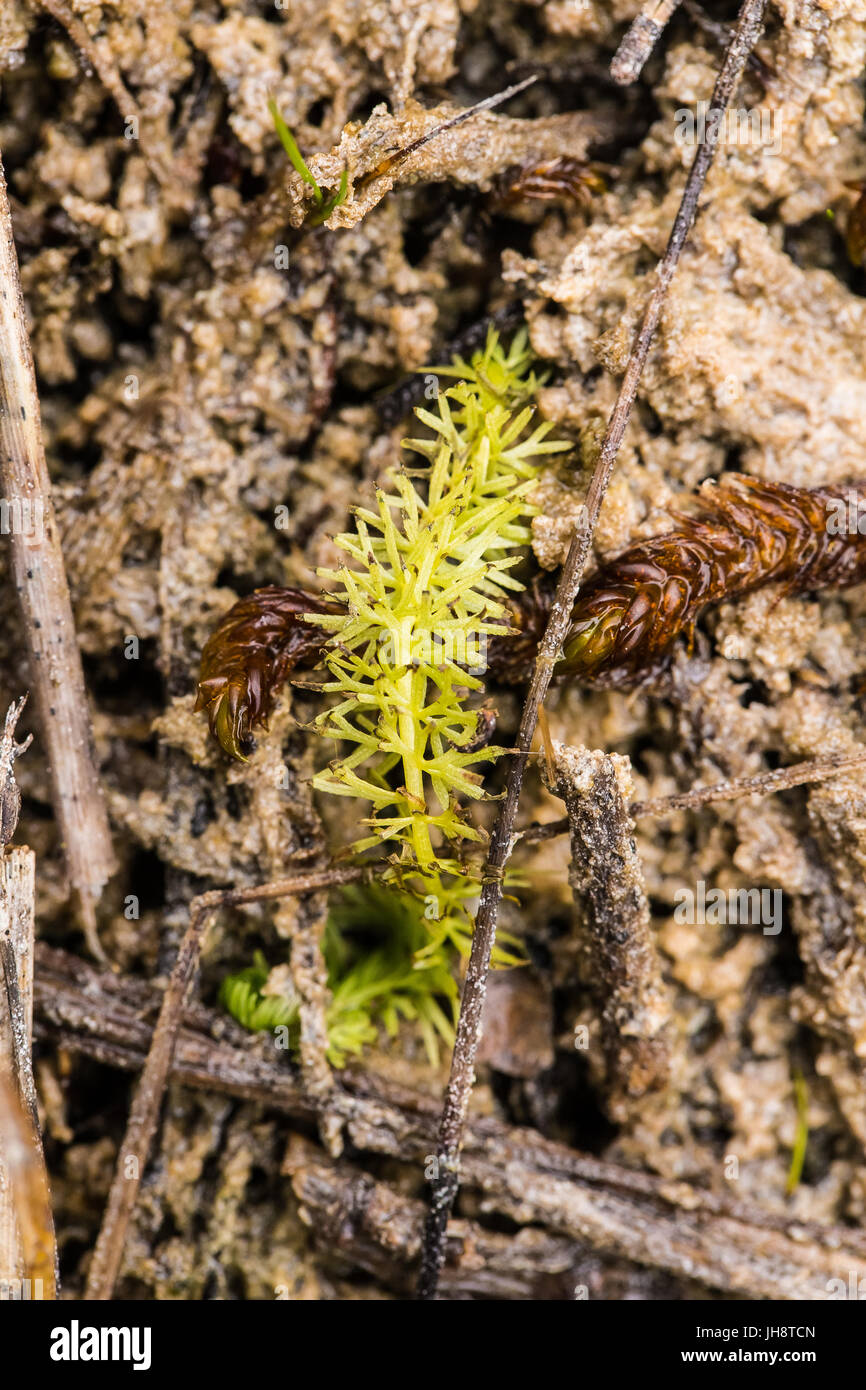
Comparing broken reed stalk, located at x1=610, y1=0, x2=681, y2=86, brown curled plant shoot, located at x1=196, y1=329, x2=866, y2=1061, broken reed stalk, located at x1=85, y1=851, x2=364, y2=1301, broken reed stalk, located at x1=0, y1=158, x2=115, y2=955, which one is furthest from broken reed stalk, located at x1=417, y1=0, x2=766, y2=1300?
broken reed stalk, located at x1=0, y1=158, x2=115, y2=955

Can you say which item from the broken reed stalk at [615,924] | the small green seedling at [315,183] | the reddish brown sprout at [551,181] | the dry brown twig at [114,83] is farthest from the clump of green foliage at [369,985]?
the dry brown twig at [114,83]

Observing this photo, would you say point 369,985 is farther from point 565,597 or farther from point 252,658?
point 565,597

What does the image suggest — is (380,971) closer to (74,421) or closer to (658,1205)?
(658,1205)

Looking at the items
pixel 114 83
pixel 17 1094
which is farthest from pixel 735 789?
pixel 114 83

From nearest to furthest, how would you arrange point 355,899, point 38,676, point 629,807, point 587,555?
point 587,555 < point 629,807 < point 38,676 < point 355,899

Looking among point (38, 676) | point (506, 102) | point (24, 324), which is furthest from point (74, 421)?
point (506, 102)
